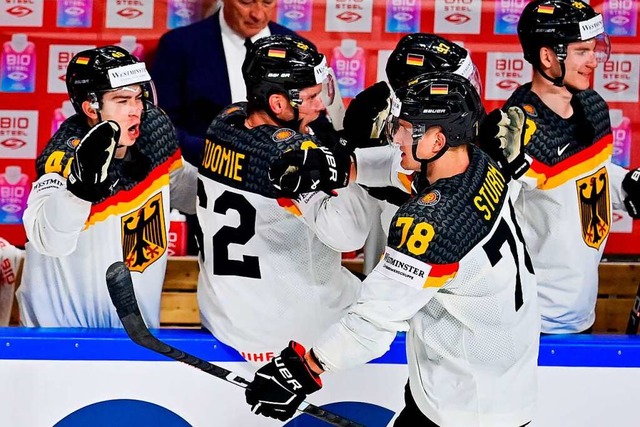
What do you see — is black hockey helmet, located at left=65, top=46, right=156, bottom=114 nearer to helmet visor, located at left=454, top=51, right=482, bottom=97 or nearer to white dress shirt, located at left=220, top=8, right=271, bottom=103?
helmet visor, located at left=454, top=51, right=482, bottom=97

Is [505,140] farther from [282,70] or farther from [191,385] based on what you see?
[191,385]

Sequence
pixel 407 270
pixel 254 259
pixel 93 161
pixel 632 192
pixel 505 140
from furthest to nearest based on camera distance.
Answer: pixel 632 192, pixel 254 259, pixel 505 140, pixel 93 161, pixel 407 270

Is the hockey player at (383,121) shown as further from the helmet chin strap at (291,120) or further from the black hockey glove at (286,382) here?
the black hockey glove at (286,382)

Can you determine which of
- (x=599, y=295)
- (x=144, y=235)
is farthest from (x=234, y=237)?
(x=599, y=295)

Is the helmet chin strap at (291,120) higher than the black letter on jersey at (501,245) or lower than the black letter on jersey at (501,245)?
higher

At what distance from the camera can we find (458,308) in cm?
309

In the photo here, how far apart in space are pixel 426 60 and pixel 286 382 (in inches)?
46.4

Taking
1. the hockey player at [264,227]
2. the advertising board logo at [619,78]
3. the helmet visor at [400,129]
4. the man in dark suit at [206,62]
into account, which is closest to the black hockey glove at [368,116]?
the hockey player at [264,227]

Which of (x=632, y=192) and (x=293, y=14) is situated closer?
(x=632, y=192)

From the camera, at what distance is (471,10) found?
533 centimetres

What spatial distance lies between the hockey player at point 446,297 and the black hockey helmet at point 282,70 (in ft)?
1.85

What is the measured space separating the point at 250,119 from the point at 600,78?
85.2 inches

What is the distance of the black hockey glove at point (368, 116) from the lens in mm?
3715

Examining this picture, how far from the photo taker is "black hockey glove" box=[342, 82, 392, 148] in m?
3.71
